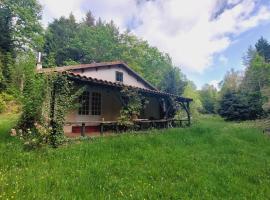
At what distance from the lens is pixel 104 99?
656 inches

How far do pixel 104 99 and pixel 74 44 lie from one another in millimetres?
27748

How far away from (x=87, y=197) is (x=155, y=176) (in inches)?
90.3

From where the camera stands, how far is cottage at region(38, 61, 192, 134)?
13.3m

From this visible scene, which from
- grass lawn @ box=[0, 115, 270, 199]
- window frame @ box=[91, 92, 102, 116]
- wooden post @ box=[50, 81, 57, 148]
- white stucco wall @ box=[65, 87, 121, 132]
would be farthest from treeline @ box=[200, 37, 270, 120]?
wooden post @ box=[50, 81, 57, 148]

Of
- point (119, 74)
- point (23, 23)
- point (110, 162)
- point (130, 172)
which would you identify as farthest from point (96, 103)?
point (23, 23)

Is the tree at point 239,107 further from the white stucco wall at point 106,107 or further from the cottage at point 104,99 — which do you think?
the white stucco wall at point 106,107

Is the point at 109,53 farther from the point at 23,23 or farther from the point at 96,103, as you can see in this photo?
the point at 96,103

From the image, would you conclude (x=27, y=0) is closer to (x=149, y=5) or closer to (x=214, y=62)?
(x=149, y=5)

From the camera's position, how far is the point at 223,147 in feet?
36.8

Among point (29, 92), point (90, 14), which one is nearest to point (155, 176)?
point (29, 92)

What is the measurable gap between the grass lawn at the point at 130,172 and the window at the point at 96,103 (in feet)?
19.9

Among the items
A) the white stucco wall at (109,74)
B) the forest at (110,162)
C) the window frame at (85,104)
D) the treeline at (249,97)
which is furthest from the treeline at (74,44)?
the forest at (110,162)

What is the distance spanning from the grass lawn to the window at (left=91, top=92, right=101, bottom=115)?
6.05m

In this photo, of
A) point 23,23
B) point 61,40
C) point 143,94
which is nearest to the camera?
point 143,94
